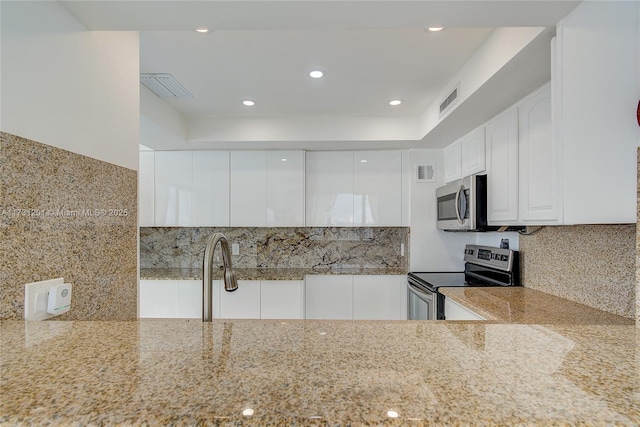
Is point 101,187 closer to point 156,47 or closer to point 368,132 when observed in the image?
point 156,47

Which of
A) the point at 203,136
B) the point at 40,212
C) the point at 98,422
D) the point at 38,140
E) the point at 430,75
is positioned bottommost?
the point at 98,422

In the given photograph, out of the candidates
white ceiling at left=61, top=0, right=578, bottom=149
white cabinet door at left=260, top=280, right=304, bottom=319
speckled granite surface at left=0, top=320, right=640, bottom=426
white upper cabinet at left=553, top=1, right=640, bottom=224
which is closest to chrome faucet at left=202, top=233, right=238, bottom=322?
speckled granite surface at left=0, top=320, right=640, bottom=426

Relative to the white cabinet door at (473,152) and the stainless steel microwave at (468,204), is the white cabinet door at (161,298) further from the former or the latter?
the white cabinet door at (473,152)

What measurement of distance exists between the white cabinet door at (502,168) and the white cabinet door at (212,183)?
2.47 m

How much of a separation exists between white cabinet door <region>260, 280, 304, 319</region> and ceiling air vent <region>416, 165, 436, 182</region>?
64.1 inches

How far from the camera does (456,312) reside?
7.79 ft

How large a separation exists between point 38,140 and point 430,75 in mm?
2171

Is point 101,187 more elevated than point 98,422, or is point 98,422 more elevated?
point 101,187

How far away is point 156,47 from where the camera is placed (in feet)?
6.39

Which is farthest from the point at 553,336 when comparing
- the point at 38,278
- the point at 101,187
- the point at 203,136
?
the point at 203,136

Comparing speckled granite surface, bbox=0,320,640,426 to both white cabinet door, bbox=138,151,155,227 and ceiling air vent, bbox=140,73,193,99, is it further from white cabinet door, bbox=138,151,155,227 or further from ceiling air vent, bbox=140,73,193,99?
white cabinet door, bbox=138,151,155,227

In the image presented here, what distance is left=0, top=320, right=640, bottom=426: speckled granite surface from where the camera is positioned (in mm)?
408

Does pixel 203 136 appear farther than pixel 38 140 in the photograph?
Yes

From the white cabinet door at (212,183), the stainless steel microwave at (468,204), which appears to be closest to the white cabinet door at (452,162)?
the stainless steel microwave at (468,204)
